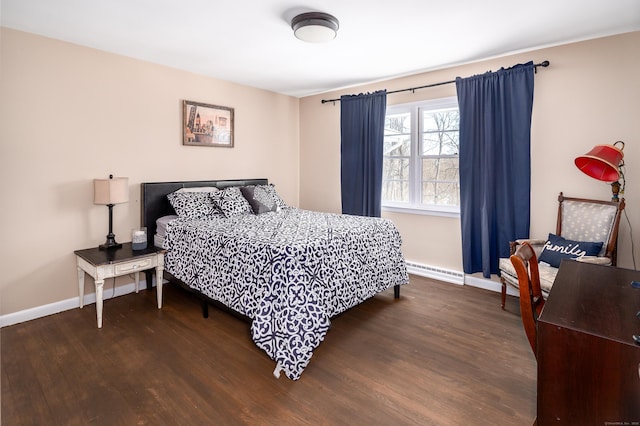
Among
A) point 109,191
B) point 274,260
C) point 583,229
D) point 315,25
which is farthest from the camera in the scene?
point 109,191

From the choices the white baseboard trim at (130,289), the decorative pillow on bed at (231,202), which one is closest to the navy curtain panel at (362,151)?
the white baseboard trim at (130,289)

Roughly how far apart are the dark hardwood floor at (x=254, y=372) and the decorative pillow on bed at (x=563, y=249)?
58 cm

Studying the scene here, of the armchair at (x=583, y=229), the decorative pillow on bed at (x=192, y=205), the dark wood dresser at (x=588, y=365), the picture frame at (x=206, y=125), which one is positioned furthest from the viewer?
the picture frame at (x=206, y=125)

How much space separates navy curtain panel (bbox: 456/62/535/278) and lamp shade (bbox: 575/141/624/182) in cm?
61

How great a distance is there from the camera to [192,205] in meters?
3.60

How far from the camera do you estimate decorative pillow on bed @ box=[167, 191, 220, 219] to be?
354cm

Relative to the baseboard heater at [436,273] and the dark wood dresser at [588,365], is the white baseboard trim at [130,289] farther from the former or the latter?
the dark wood dresser at [588,365]

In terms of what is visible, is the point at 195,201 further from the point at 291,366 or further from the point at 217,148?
the point at 291,366

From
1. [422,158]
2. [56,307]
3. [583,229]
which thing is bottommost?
[56,307]

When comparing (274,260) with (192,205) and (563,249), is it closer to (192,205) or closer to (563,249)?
(192,205)

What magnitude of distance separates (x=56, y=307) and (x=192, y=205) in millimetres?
1482

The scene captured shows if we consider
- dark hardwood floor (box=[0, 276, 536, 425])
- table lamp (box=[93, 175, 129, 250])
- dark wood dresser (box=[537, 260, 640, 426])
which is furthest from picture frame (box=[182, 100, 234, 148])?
dark wood dresser (box=[537, 260, 640, 426])

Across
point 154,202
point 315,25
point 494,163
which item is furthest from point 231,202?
point 494,163

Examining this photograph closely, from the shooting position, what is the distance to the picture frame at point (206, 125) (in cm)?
395
